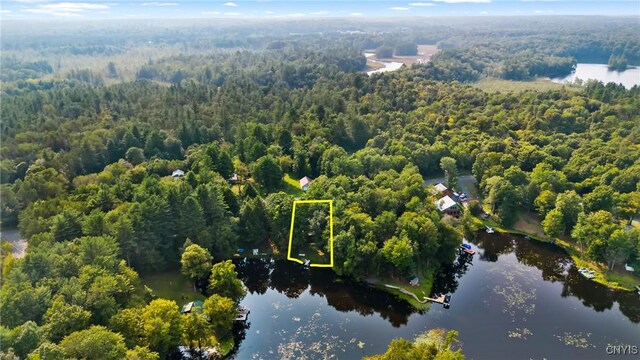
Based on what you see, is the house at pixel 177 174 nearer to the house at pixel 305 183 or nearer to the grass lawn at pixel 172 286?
the house at pixel 305 183

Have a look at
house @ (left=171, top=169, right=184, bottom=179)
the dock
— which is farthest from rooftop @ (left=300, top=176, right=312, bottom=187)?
the dock

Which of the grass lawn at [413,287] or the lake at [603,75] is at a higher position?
the lake at [603,75]

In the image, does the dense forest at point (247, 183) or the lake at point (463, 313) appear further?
the lake at point (463, 313)

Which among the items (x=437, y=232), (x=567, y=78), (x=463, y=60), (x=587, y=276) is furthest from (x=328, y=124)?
(x=567, y=78)

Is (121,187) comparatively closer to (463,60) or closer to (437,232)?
(437,232)

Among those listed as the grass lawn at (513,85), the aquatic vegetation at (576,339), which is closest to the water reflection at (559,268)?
the aquatic vegetation at (576,339)

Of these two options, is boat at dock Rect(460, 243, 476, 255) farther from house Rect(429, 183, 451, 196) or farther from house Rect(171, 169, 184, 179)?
house Rect(171, 169, 184, 179)
